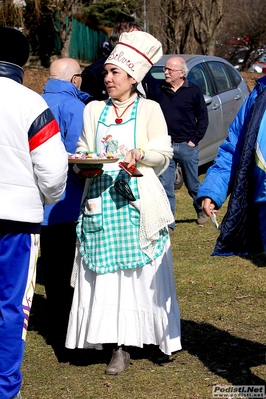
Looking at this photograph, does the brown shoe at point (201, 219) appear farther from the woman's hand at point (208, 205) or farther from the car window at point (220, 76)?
the woman's hand at point (208, 205)

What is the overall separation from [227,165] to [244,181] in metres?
0.23

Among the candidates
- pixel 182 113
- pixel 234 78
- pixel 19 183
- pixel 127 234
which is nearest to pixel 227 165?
pixel 127 234

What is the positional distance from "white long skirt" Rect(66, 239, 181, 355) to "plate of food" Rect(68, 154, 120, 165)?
0.76 meters

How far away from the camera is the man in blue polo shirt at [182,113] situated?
28.6 ft

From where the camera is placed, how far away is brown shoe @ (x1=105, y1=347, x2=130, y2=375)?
4727 millimetres

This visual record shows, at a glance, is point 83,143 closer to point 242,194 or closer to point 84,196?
point 84,196

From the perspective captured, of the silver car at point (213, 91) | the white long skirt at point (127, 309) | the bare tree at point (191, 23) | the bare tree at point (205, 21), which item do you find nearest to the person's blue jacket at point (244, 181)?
the white long skirt at point (127, 309)

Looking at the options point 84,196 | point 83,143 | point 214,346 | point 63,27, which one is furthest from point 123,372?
point 63,27

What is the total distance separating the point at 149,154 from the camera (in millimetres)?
4586

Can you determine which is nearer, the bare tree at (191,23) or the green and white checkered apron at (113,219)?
the green and white checkered apron at (113,219)

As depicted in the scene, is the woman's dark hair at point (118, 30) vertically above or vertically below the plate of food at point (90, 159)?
above

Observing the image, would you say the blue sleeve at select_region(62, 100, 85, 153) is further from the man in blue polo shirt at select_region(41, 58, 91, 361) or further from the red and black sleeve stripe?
the red and black sleeve stripe

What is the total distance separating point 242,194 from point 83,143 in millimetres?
1426

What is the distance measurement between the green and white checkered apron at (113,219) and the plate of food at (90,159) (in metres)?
0.28
